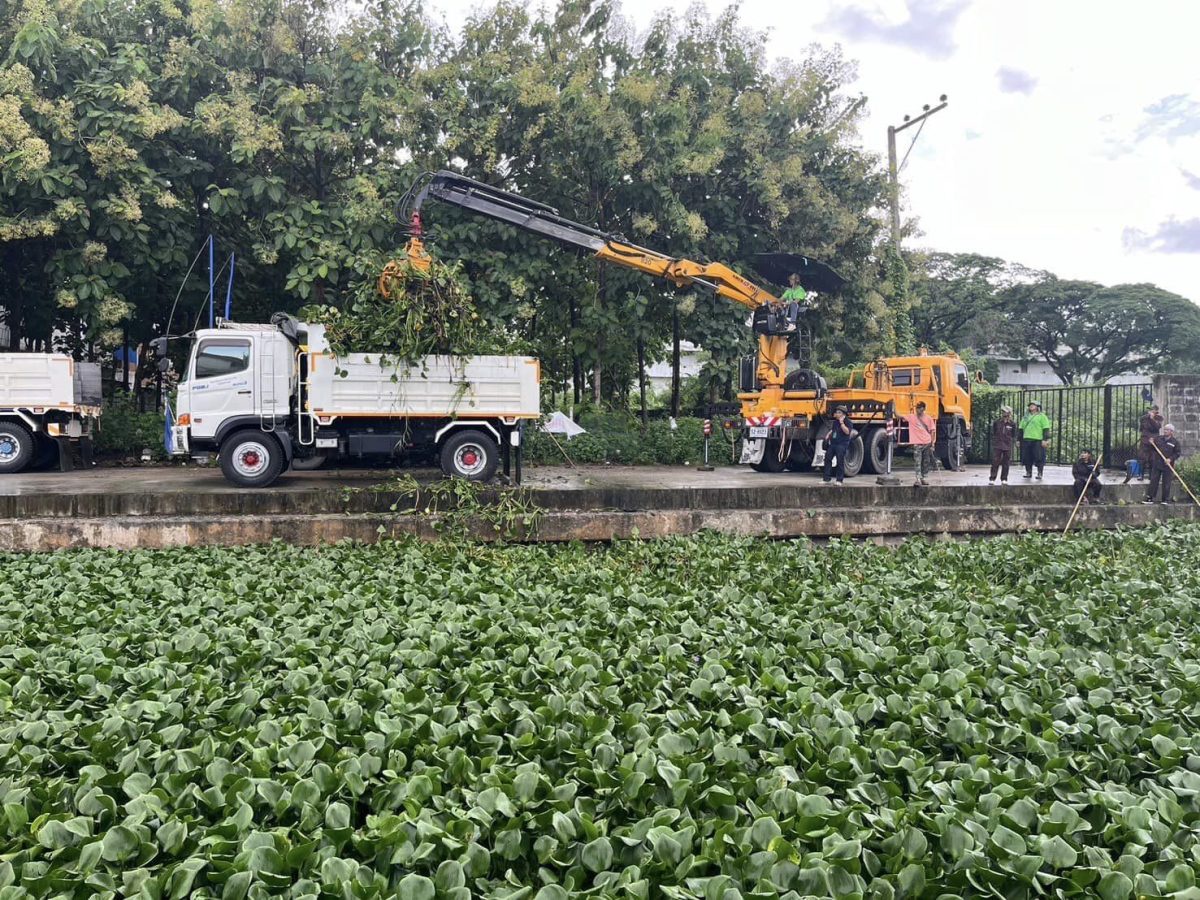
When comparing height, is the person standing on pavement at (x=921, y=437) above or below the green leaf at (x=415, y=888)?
above

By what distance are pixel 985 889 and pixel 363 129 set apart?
47.6ft

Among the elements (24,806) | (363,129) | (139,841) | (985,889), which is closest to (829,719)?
(985,889)

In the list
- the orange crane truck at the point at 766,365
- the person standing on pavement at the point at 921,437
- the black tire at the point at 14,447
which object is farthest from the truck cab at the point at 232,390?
the person standing on pavement at the point at 921,437

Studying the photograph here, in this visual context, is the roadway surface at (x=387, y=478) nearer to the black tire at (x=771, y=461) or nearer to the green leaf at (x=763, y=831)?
the black tire at (x=771, y=461)

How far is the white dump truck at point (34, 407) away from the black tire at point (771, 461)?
11.2 metres

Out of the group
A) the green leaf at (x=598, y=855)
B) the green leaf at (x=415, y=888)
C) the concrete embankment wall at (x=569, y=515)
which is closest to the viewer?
the green leaf at (x=415, y=888)

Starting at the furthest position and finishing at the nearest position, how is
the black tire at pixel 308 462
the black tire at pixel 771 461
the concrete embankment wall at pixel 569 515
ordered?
A: the black tire at pixel 771 461, the black tire at pixel 308 462, the concrete embankment wall at pixel 569 515

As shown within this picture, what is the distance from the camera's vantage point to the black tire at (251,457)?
10211 mm

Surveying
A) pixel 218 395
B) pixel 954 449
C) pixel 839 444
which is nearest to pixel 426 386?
pixel 218 395

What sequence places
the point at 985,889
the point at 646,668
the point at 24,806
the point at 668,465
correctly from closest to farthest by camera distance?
the point at 985,889 → the point at 24,806 → the point at 646,668 → the point at 668,465

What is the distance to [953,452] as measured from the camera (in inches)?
634

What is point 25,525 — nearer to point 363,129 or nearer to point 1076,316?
point 363,129

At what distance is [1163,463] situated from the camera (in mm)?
11508

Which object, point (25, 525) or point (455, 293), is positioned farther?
point (455, 293)
